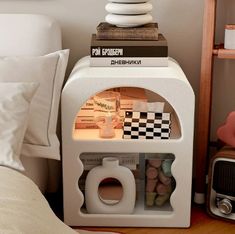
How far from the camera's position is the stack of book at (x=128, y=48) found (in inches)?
89.5

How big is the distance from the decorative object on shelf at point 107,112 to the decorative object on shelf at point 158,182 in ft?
0.72

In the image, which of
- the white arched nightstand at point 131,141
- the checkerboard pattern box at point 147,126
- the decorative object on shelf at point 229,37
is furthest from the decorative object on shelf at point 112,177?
the decorative object on shelf at point 229,37

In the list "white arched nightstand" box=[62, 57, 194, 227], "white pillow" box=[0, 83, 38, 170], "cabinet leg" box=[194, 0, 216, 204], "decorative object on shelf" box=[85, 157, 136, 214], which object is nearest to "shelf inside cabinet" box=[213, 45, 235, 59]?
"cabinet leg" box=[194, 0, 216, 204]

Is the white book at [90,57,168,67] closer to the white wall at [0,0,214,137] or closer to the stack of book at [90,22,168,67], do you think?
the stack of book at [90,22,168,67]

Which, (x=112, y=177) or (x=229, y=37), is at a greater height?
(x=229, y=37)

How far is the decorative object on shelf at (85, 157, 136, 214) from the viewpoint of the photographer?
7.55ft

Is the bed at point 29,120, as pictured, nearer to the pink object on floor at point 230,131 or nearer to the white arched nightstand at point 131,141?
the white arched nightstand at point 131,141

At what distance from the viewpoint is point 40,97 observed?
210 centimetres

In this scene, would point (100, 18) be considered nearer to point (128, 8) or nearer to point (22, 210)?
point (128, 8)

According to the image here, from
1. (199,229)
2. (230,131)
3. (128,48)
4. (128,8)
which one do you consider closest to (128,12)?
(128,8)

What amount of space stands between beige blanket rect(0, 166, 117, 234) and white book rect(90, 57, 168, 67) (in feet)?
2.38

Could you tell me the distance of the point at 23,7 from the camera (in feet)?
8.43

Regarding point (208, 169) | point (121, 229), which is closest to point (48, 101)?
point (121, 229)

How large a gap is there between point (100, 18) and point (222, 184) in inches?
37.3
